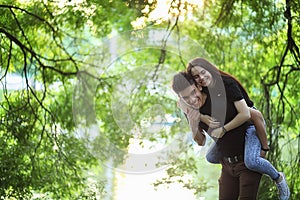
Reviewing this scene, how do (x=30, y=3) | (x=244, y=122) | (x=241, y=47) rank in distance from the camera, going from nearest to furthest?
(x=244, y=122) < (x=30, y=3) < (x=241, y=47)

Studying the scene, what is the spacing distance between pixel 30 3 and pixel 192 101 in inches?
38.3

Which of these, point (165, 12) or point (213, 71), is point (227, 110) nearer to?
point (213, 71)

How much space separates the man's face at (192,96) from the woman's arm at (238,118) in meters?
0.11

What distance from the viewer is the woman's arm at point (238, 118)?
1.90 metres

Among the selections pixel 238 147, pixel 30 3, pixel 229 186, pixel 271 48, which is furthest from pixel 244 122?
pixel 30 3

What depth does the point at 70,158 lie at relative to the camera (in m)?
2.61

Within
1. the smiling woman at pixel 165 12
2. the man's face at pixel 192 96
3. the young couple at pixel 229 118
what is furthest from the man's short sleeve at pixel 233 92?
the smiling woman at pixel 165 12

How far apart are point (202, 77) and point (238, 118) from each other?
0.62 feet

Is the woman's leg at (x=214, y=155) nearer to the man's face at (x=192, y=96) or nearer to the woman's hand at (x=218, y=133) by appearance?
the woman's hand at (x=218, y=133)

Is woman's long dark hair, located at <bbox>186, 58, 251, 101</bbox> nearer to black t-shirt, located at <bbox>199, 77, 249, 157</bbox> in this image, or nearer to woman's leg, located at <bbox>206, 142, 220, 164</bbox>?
black t-shirt, located at <bbox>199, 77, 249, 157</bbox>

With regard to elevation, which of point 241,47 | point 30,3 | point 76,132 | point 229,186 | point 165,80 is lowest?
point 229,186

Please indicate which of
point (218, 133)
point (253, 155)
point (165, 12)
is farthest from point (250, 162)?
point (165, 12)

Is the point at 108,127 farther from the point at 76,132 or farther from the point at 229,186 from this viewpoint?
the point at 229,186

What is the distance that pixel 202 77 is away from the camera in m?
1.97
